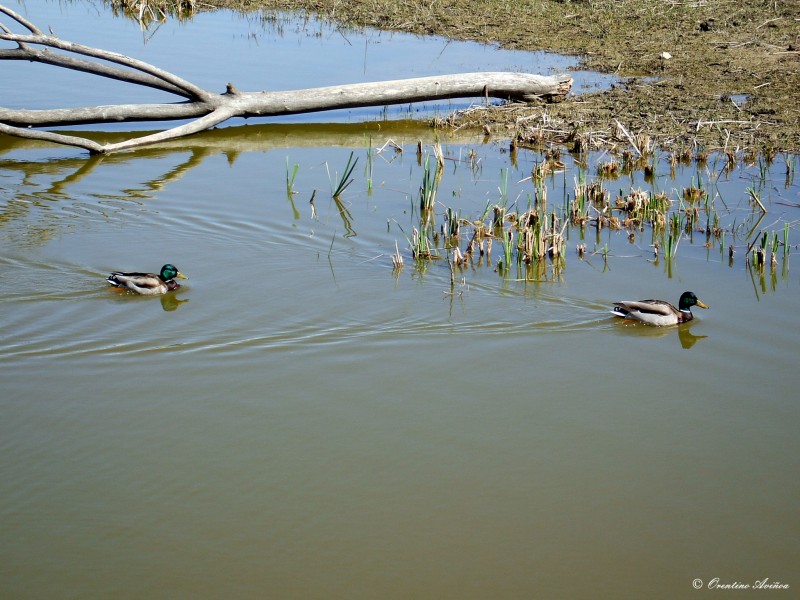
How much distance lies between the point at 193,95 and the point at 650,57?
8.18 m

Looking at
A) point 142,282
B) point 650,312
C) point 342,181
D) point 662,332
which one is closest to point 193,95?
point 342,181

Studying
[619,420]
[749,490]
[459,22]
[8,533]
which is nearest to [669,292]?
[619,420]

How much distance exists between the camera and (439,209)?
11070 millimetres

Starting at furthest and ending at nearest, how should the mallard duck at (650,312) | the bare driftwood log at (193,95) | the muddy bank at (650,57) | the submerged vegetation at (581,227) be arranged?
the muddy bank at (650,57)
the bare driftwood log at (193,95)
the submerged vegetation at (581,227)
the mallard duck at (650,312)

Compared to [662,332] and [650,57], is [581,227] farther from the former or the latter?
[650,57]

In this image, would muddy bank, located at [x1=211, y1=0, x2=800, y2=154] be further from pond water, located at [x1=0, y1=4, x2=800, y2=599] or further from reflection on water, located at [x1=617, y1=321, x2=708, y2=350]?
reflection on water, located at [x1=617, y1=321, x2=708, y2=350]

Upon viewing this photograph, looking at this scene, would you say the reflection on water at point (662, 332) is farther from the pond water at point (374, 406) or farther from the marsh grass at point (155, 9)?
the marsh grass at point (155, 9)

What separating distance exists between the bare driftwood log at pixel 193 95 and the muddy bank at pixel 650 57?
16.2 inches

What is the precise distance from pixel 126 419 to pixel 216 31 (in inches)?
585

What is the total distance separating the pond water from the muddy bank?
2285 millimetres

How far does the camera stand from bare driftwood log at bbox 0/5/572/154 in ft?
42.5

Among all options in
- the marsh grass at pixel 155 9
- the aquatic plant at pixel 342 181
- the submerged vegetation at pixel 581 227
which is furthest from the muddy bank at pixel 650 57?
the aquatic plant at pixel 342 181

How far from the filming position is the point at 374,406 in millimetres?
6910

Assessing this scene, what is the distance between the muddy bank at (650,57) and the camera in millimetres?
13602
